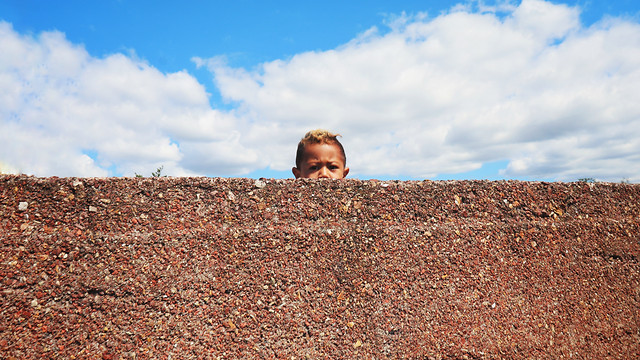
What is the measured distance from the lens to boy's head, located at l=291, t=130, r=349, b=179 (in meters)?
4.49

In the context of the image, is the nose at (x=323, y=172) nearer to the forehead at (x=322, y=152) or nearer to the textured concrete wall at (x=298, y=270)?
the forehead at (x=322, y=152)

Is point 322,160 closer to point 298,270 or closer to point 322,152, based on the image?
point 322,152

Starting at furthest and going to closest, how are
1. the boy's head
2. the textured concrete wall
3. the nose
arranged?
the boy's head → the nose → the textured concrete wall

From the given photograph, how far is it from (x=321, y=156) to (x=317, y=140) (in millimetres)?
207

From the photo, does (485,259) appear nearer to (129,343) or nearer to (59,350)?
(129,343)

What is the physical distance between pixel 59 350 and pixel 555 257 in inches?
117

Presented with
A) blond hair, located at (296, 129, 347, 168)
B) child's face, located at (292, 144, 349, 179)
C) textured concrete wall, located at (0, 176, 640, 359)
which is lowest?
textured concrete wall, located at (0, 176, 640, 359)

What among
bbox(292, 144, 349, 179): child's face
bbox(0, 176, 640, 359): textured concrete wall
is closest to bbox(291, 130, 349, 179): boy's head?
bbox(292, 144, 349, 179): child's face

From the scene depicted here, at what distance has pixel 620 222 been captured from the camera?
282 cm

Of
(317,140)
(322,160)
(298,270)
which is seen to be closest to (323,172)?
(322,160)

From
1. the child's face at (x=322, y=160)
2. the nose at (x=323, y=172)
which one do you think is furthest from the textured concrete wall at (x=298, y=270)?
the child's face at (x=322, y=160)

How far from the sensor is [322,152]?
177 inches

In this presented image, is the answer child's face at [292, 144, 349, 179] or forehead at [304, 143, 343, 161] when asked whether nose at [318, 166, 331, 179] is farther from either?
forehead at [304, 143, 343, 161]

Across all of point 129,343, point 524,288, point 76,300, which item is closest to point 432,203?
Answer: point 524,288
